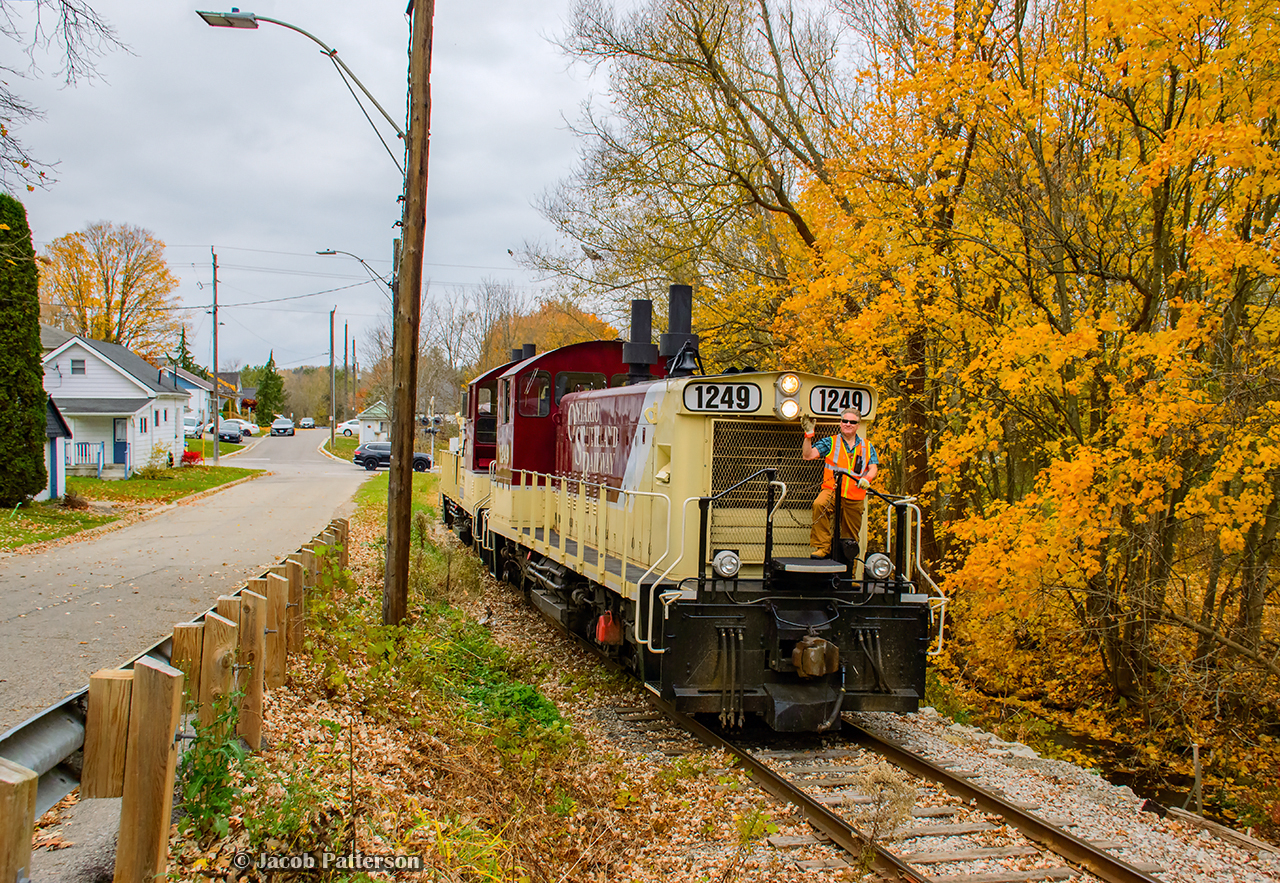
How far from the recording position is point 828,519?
7.71 m

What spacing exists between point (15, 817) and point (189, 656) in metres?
1.92

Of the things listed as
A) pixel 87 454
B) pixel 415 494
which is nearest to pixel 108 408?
pixel 87 454

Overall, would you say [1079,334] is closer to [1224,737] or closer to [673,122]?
[1224,737]

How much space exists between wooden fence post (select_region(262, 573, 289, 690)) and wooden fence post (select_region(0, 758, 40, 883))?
11.9 feet

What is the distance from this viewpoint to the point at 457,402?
5344 cm

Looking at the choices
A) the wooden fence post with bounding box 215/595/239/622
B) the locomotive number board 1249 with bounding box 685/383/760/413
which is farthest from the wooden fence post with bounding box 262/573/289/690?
the locomotive number board 1249 with bounding box 685/383/760/413

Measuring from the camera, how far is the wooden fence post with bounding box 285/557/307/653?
7.32m

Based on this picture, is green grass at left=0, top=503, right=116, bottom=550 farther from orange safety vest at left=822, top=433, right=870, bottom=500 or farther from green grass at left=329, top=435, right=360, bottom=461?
green grass at left=329, top=435, right=360, bottom=461

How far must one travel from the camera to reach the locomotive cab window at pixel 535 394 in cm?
1230

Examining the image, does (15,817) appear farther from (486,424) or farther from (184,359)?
(184,359)

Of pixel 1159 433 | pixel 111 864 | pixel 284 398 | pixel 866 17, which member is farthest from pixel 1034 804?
pixel 284 398

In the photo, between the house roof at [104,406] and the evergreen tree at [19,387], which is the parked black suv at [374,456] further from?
the evergreen tree at [19,387]

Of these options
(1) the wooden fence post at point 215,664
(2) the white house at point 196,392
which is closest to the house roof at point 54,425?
(1) the wooden fence post at point 215,664

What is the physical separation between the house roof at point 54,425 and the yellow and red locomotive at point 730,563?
2021 cm
